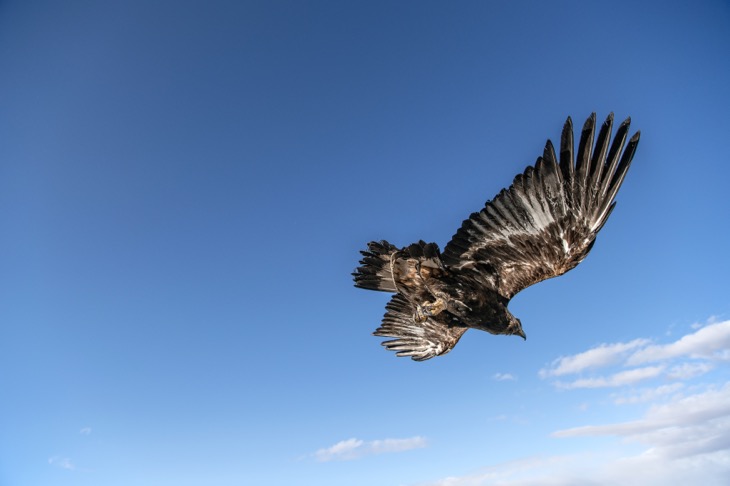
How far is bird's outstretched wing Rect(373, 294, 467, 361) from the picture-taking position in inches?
410

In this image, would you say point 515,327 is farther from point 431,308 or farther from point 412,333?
point 412,333

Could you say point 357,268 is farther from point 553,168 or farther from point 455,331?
point 553,168

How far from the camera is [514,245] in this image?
7.93 meters

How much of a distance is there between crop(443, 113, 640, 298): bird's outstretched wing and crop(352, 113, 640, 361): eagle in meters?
0.02

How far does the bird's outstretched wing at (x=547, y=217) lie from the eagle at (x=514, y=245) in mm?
16

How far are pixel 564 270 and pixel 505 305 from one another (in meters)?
1.32

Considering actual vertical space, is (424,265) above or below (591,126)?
below

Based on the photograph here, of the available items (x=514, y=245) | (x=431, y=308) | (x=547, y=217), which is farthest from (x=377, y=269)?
(x=547, y=217)

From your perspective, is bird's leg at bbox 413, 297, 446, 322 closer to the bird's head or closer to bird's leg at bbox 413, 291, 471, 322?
bird's leg at bbox 413, 291, 471, 322

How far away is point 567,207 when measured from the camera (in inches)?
286

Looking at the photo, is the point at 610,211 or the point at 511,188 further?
the point at 511,188

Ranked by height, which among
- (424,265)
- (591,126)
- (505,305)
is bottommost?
(505,305)

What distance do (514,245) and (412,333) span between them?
417 cm

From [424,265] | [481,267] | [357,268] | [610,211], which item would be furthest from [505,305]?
[357,268]
